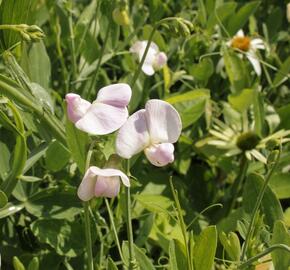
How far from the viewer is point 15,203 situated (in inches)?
36.6

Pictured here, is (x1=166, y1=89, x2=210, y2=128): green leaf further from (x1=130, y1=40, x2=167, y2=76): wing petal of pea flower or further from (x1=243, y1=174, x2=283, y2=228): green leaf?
(x1=243, y1=174, x2=283, y2=228): green leaf

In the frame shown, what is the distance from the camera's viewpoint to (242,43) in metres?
1.45

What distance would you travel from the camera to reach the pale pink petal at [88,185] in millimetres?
662

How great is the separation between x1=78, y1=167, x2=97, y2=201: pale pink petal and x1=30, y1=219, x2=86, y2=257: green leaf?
27cm

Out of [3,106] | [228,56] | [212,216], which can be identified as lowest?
[212,216]

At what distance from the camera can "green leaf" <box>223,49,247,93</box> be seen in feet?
4.12

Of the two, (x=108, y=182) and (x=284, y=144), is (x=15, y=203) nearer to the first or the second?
(x=108, y=182)

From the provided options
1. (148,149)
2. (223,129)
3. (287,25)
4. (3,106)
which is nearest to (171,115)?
(148,149)

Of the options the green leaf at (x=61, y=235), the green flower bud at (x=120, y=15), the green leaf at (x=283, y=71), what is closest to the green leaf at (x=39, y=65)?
the green flower bud at (x=120, y=15)

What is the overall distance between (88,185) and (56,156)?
292 mm

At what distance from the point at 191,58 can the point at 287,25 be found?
1.56 feet

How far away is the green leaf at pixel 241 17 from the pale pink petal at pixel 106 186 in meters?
0.76

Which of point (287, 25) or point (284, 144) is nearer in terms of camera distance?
point (284, 144)

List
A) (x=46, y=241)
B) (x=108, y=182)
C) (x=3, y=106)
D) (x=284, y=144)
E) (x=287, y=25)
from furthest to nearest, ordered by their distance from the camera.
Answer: (x=287, y=25) → (x=284, y=144) → (x=46, y=241) → (x=3, y=106) → (x=108, y=182)
